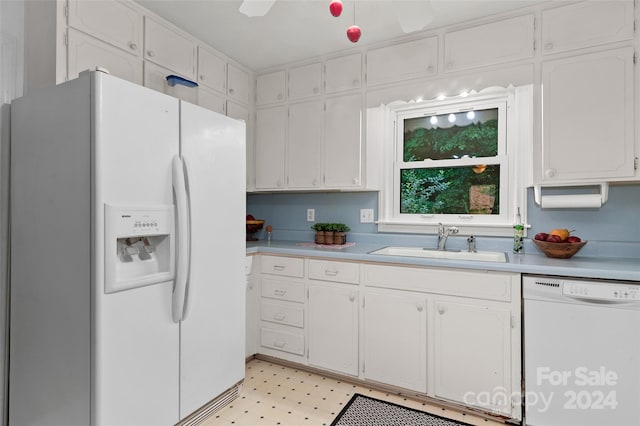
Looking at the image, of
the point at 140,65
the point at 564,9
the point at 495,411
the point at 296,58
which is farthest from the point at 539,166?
the point at 140,65

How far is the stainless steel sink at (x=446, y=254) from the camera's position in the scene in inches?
90.7

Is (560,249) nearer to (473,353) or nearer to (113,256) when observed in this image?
(473,353)

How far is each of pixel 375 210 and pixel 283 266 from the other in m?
0.90

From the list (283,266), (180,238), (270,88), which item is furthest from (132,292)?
(270,88)

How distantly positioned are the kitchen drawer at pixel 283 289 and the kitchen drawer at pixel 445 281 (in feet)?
1.76

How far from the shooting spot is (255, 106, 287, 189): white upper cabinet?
302cm

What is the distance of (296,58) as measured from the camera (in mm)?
2908

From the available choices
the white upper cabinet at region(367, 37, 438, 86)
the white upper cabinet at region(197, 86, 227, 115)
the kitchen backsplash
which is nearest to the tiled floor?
the kitchen backsplash

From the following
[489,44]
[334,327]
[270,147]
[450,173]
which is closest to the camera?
[489,44]

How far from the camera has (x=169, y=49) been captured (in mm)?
2367

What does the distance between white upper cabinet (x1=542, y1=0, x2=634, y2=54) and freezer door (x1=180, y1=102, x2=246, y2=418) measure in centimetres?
197

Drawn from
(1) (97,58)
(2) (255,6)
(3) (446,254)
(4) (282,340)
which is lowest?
(4) (282,340)

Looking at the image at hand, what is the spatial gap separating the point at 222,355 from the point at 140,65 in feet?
6.00

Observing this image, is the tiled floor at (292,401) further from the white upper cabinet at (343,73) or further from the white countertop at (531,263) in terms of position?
the white upper cabinet at (343,73)
